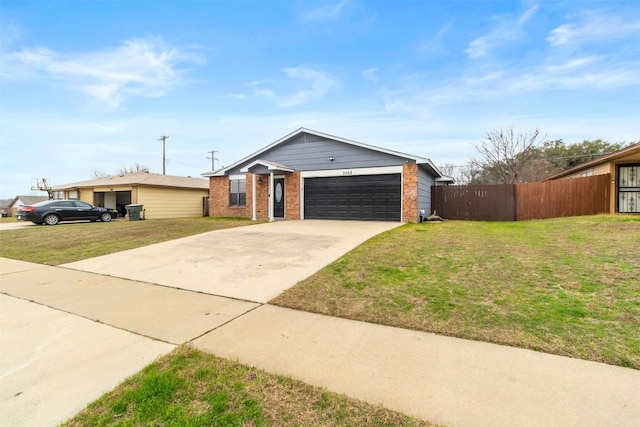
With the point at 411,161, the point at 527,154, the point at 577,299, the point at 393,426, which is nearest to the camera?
the point at 393,426

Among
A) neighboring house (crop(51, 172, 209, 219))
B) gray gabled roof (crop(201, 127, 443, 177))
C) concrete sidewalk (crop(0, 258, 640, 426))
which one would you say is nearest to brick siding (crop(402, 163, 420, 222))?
gray gabled roof (crop(201, 127, 443, 177))

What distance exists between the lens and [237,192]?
698 inches

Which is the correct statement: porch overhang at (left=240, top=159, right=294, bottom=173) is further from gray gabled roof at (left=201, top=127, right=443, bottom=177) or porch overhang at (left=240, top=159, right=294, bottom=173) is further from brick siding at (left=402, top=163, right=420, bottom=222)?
brick siding at (left=402, top=163, right=420, bottom=222)

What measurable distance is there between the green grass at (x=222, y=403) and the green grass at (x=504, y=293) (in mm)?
1454

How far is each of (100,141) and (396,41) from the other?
2582 cm

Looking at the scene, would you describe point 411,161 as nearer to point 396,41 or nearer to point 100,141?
point 396,41

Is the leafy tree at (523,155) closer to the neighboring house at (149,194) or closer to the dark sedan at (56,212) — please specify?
the neighboring house at (149,194)

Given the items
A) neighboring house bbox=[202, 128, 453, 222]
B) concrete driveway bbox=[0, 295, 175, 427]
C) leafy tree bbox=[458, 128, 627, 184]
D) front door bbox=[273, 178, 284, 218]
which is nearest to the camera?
concrete driveway bbox=[0, 295, 175, 427]

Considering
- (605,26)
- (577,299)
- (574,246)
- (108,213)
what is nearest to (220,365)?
(577,299)

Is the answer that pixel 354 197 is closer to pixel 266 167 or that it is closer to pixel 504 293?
pixel 266 167

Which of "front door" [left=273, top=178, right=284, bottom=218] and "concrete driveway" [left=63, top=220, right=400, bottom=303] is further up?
"front door" [left=273, top=178, right=284, bottom=218]

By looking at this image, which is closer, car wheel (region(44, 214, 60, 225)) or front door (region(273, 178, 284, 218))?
front door (region(273, 178, 284, 218))

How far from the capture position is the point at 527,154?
25.1 meters

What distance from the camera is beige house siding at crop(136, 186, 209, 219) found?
2011 cm
